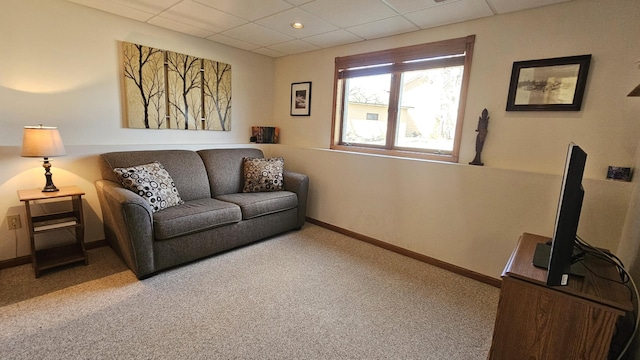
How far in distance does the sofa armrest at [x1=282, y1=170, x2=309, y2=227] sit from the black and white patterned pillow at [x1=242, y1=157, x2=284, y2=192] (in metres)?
0.08

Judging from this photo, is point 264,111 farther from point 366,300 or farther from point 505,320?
point 505,320

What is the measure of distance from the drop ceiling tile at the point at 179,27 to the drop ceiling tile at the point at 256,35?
0.25 metres

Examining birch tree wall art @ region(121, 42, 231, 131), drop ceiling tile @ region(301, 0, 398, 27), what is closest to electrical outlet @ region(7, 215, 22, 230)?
birch tree wall art @ region(121, 42, 231, 131)

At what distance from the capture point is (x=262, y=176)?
3.39 meters

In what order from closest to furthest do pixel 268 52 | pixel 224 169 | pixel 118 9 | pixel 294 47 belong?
pixel 118 9, pixel 224 169, pixel 294 47, pixel 268 52

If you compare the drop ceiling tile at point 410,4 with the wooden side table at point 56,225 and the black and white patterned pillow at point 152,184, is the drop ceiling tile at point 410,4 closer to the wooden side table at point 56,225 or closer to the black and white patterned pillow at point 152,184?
the black and white patterned pillow at point 152,184

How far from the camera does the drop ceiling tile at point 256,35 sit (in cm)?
297

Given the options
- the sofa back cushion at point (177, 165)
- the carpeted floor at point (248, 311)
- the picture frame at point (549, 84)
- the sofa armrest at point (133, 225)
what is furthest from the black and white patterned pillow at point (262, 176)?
the picture frame at point (549, 84)

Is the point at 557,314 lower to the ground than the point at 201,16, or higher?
lower

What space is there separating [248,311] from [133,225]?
1088mm

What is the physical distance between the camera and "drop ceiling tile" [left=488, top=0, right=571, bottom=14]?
2085 mm

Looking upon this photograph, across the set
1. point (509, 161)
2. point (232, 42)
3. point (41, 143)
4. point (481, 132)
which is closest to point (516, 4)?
point (481, 132)

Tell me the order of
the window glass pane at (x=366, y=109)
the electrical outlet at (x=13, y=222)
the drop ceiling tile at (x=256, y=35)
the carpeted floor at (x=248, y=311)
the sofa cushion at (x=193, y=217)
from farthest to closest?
the window glass pane at (x=366, y=109), the drop ceiling tile at (x=256, y=35), the electrical outlet at (x=13, y=222), the sofa cushion at (x=193, y=217), the carpeted floor at (x=248, y=311)

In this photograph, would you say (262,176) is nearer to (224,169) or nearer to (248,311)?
(224,169)
